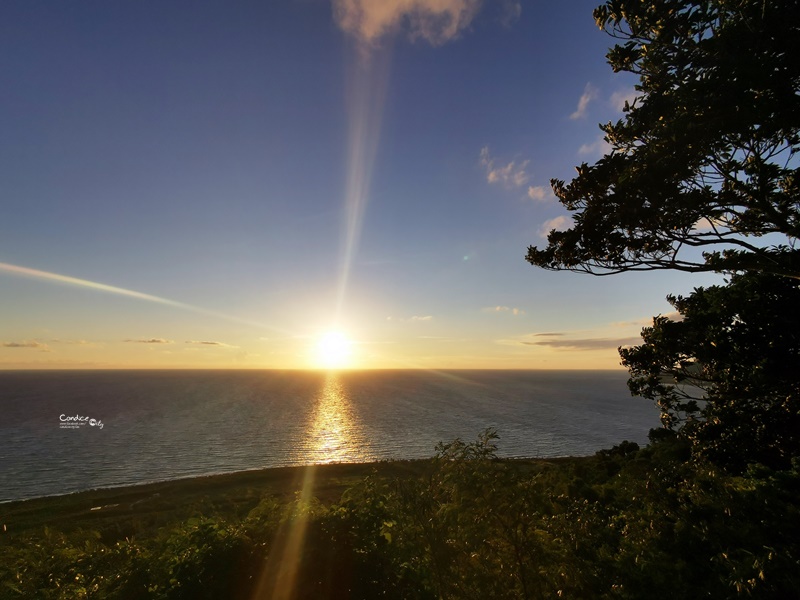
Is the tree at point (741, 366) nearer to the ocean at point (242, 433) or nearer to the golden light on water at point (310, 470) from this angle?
the golden light on water at point (310, 470)

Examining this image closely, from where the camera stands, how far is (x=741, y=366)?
11.8 m

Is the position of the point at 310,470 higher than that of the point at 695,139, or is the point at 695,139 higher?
the point at 695,139

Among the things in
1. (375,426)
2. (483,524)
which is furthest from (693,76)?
(375,426)

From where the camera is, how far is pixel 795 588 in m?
5.26

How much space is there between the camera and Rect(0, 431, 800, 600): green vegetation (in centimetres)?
730

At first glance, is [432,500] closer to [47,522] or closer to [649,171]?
[649,171]

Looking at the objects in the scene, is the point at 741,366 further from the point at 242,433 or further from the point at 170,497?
the point at 242,433

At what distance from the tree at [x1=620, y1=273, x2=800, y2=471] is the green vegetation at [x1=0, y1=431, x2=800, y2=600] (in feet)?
3.43

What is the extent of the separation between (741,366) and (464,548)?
10400mm

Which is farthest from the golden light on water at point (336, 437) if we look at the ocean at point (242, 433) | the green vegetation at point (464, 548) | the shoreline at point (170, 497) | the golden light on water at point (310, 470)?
the green vegetation at point (464, 548)

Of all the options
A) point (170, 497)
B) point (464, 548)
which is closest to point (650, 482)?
point (464, 548)

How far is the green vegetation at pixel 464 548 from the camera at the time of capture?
7301mm

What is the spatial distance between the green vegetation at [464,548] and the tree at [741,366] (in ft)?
3.43

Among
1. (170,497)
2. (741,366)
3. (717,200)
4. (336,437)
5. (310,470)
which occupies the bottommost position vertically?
(310,470)
